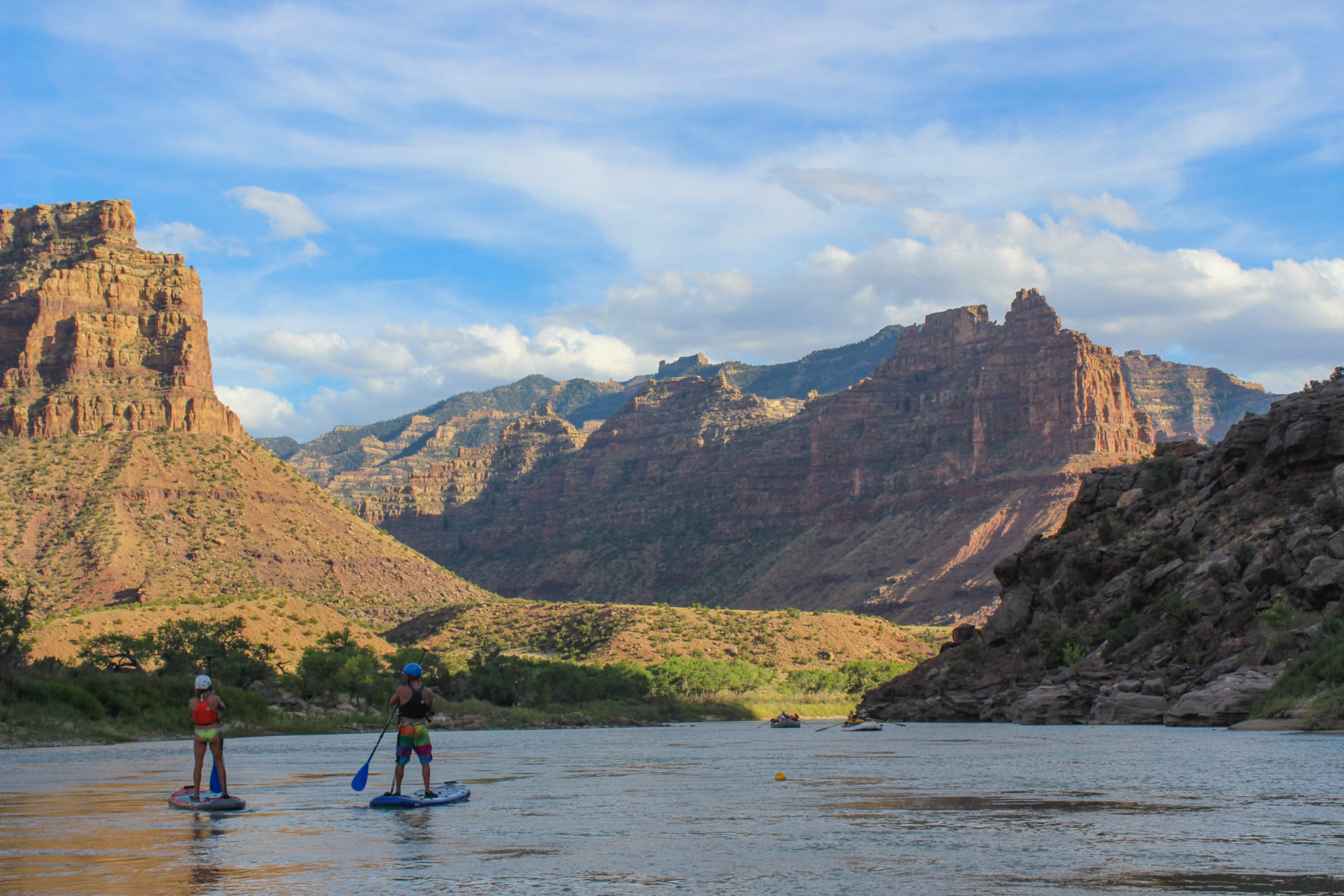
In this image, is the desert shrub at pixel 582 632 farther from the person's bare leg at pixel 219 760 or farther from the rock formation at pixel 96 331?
the person's bare leg at pixel 219 760

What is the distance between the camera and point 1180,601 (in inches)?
2080

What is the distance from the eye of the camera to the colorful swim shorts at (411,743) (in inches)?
790

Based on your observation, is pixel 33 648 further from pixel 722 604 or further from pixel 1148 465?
pixel 722 604

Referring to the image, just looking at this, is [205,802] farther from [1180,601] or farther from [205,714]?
[1180,601]

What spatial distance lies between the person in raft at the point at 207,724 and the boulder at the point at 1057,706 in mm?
38676

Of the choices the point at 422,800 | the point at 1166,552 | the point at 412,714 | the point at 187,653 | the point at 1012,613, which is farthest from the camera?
the point at 187,653

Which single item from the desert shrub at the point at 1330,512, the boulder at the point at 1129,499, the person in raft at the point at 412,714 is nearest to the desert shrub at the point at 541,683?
the boulder at the point at 1129,499

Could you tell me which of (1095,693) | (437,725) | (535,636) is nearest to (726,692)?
(535,636)

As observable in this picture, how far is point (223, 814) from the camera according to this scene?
20938 millimetres

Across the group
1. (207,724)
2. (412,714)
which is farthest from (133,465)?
(412,714)

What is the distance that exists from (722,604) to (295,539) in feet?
287

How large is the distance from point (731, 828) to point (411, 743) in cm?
513

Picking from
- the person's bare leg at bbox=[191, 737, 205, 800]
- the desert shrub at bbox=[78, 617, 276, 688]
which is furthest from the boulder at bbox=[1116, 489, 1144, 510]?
the person's bare leg at bbox=[191, 737, 205, 800]

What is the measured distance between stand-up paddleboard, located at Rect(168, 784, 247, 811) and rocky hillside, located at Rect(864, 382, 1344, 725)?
3174 cm
